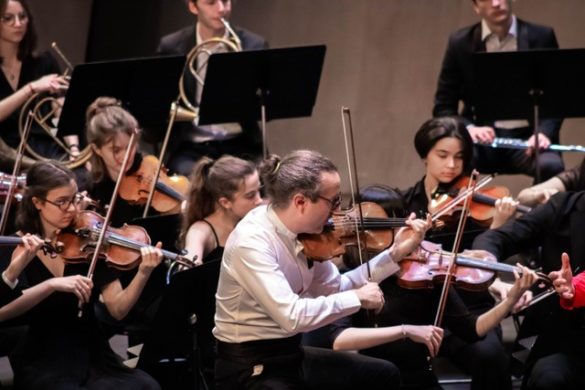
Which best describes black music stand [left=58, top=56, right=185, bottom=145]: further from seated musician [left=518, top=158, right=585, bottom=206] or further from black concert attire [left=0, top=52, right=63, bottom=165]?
seated musician [left=518, top=158, right=585, bottom=206]

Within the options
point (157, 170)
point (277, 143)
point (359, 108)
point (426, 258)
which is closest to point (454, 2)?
point (359, 108)

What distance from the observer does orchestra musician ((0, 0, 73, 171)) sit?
203 inches

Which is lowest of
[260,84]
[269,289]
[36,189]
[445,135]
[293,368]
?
[293,368]

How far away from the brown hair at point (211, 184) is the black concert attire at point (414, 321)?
661 mm

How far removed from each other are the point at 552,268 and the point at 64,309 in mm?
1735

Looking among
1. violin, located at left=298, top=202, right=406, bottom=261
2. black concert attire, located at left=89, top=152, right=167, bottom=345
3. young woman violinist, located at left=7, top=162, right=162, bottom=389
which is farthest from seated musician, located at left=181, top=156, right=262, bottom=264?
violin, located at left=298, top=202, right=406, bottom=261

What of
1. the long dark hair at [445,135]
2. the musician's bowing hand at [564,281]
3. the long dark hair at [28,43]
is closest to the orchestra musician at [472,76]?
the long dark hair at [445,135]

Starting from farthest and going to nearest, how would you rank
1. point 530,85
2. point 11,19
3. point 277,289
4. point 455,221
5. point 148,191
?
point 11,19
point 530,85
point 148,191
point 455,221
point 277,289

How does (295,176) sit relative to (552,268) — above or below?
above

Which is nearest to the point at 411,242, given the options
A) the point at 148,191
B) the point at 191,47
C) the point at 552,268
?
the point at 552,268

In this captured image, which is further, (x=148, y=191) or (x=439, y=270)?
(x=148, y=191)

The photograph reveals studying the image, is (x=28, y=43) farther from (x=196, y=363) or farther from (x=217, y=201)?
(x=196, y=363)

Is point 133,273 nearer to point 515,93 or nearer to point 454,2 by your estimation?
point 515,93

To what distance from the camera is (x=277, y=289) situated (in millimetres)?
3117
